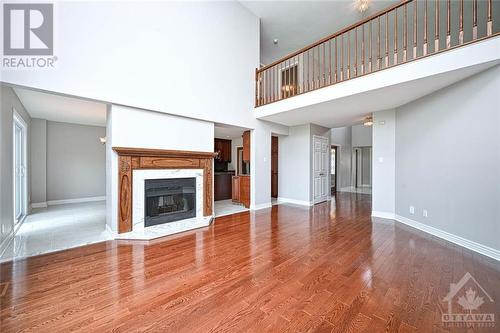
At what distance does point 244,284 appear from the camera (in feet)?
6.82

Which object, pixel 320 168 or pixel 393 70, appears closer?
A: pixel 393 70

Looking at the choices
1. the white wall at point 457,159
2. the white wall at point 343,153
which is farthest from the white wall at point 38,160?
the white wall at point 343,153

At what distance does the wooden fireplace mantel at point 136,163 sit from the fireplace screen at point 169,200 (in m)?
0.28

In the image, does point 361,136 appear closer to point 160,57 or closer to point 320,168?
point 320,168

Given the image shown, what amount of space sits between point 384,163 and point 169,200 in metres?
4.84

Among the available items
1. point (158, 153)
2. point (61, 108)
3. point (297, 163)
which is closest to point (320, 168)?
point (297, 163)

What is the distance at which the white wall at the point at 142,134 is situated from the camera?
136 inches

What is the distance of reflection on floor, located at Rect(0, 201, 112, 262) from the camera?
292cm

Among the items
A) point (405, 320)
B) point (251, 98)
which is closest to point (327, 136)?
point (251, 98)

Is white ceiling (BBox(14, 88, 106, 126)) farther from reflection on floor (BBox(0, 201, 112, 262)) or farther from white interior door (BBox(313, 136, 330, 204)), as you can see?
white interior door (BBox(313, 136, 330, 204))

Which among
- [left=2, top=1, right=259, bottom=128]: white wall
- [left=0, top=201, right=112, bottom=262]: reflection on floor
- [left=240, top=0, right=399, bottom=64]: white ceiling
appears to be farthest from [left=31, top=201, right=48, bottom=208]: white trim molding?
[left=240, top=0, right=399, bottom=64]: white ceiling

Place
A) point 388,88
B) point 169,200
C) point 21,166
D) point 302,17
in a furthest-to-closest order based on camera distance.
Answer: point 302,17, point 21,166, point 169,200, point 388,88

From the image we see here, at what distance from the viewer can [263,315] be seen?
1.65m

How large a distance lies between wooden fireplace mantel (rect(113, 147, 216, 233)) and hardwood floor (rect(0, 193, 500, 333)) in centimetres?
49
